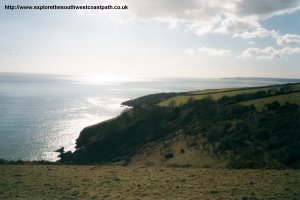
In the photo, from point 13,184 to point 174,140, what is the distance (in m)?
36.1

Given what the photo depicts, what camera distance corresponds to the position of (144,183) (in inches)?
567

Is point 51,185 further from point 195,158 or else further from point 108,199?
point 195,158

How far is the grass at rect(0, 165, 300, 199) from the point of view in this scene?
12406mm

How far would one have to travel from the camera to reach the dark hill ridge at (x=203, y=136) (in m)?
31.2

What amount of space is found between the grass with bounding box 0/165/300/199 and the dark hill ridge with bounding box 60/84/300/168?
429cm

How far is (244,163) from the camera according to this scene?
19.7m

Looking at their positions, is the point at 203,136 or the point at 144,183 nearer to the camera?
the point at 144,183

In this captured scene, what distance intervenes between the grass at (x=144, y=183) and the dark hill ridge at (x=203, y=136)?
169 inches

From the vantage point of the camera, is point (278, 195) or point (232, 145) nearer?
point (278, 195)

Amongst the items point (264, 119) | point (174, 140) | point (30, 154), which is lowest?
point (30, 154)

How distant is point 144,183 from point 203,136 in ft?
104

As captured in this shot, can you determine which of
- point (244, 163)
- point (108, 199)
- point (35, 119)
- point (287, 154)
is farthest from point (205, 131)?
point (35, 119)

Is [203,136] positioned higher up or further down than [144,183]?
further down

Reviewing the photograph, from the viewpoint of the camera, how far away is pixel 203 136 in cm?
4497
